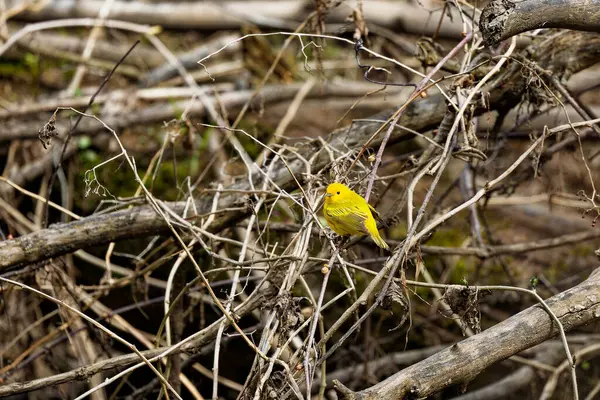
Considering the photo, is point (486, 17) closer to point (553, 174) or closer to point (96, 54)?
point (553, 174)

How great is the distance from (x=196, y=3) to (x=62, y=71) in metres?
1.28

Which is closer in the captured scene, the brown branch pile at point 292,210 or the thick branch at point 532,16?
the thick branch at point 532,16

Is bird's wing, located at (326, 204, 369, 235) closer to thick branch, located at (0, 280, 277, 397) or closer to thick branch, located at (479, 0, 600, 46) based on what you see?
thick branch, located at (0, 280, 277, 397)

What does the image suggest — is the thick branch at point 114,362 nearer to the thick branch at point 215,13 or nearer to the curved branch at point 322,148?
the curved branch at point 322,148

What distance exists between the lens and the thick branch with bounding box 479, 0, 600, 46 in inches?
71.5

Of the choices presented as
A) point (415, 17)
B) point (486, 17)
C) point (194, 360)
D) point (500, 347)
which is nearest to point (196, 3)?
point (415, 17)

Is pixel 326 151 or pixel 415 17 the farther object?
pixel 415 17

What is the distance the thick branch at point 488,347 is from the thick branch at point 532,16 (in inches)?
31.6

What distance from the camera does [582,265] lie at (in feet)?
13.0

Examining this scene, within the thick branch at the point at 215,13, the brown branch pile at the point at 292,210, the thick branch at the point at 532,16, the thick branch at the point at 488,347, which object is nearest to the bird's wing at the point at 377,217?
the brown branch pile at the point at 292,210

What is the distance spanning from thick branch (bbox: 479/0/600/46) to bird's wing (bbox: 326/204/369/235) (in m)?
0.66

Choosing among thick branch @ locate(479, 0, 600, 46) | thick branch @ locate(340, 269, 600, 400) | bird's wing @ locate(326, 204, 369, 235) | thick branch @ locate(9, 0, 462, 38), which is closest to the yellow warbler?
bird's wing @ locate(326, 204, 369, 235)

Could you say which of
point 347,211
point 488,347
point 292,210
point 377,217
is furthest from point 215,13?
point 488,347

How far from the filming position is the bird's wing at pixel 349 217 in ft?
6.93
